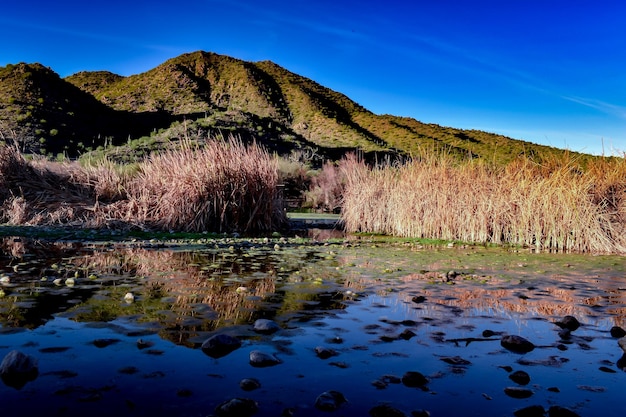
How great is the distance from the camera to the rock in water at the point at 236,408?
2367 mm

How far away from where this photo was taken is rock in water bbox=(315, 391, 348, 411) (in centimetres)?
247

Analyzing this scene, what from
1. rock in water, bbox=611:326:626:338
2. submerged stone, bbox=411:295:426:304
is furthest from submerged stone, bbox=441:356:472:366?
submerged stone, bbox=411:295:426:304

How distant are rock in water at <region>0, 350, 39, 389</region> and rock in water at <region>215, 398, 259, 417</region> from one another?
116 cm

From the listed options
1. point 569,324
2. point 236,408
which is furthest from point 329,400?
point 569,324

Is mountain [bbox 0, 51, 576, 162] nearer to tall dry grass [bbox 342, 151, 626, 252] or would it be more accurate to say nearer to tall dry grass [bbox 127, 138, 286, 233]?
tall dry grass [bbox 342, 151, 626, 252]

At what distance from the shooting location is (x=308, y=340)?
12.0 feet

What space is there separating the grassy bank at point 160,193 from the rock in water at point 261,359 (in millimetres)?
11481

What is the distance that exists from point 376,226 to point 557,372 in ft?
41.5

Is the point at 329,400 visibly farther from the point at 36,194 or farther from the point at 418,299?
the point at 36,194

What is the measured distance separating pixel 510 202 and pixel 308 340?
34.8ft

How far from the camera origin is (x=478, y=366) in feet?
10.4

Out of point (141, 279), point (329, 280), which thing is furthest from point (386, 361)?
point (141, 279)

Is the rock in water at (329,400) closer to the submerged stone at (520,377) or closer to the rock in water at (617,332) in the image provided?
the submerged stone at (520,377)

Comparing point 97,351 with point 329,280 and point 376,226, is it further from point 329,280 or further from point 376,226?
point 376,226
